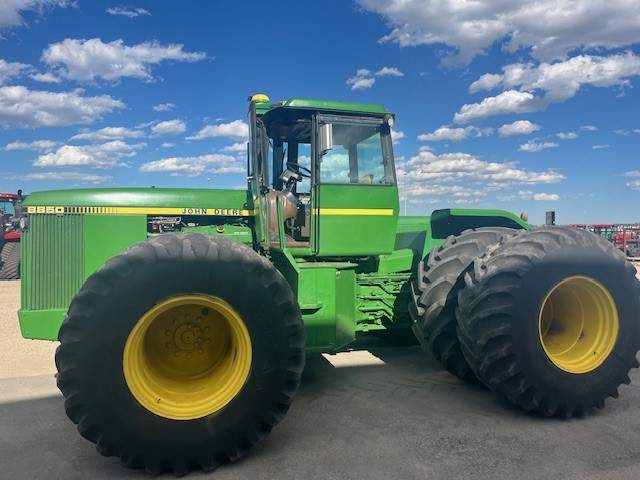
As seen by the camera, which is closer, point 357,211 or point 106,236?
point 106,236

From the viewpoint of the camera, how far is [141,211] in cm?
492

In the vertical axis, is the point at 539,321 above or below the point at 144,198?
below

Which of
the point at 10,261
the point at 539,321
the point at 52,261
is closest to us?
the point at 539,321

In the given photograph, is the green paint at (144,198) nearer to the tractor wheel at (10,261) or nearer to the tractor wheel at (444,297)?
the tractor wheel at (444,297)

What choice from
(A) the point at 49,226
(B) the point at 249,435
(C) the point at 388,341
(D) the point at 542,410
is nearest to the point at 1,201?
(A) the point at 49,226

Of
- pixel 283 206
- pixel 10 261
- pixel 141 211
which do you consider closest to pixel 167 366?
pixel 141 211

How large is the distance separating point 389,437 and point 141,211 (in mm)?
3101

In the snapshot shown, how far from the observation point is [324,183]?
487 centimetres

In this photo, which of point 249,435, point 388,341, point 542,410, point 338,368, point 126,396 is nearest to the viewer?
point 126,396

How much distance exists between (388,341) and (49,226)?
13.6 feet

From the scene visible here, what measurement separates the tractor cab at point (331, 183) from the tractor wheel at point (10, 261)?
1258cm

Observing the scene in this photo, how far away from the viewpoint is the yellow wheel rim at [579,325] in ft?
14.6

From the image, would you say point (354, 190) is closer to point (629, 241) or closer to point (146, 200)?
point (146, 200)

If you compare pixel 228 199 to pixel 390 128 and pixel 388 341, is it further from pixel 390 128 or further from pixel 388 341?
pixel 388 341
